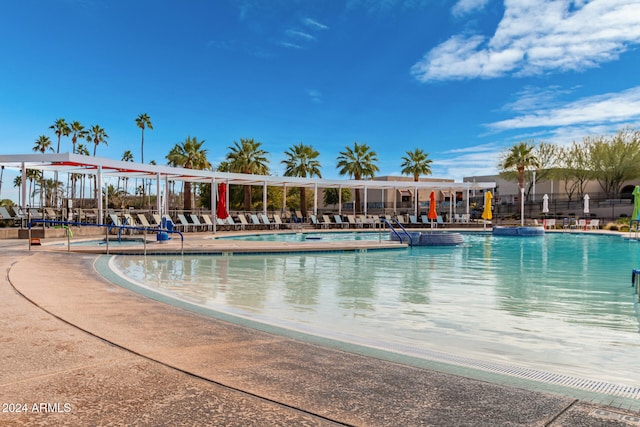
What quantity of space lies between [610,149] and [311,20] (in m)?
35.3

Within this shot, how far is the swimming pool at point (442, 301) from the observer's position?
450 centimetres

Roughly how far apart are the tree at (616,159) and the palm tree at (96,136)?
2285 inches

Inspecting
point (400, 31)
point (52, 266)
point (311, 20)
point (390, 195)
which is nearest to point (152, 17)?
point (311, 20)

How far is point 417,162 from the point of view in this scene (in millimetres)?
42500

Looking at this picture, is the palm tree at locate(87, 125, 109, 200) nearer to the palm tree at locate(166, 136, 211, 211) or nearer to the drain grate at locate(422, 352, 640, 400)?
the palm tree at locate(166, 136, 211, 211)

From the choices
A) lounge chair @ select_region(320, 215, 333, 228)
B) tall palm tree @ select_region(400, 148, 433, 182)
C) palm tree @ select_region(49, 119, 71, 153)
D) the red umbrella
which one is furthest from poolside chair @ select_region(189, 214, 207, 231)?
palm tree @ select_region(49, 119, 71, 153)

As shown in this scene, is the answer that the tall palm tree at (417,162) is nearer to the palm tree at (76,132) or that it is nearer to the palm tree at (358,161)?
the palm tree at (358,161)

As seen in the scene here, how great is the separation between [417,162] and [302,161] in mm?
10528

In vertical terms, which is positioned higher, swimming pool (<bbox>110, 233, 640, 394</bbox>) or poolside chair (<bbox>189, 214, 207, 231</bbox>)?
poolside chair (<bbox>189, 214, 207, 231</bbox>)

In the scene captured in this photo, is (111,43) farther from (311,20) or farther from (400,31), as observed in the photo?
(400,31)

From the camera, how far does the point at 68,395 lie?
98.1 inches

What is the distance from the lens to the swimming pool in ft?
14.8

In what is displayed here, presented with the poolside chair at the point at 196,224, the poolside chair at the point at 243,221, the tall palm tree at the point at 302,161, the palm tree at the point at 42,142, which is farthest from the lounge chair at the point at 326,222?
the palm tree at the point at 42,142

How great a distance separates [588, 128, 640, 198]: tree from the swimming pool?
4184 centimetres
